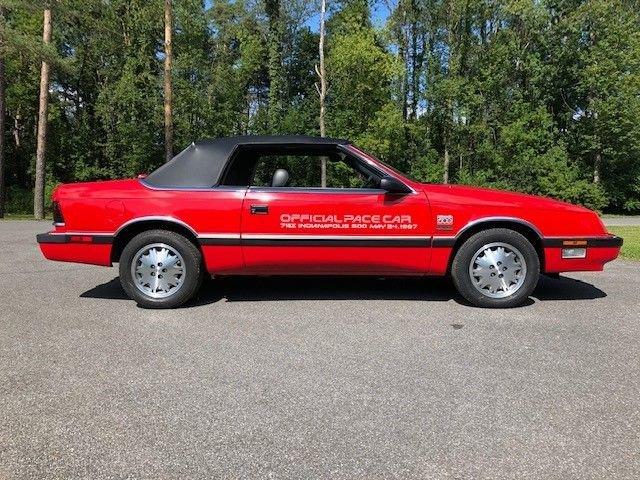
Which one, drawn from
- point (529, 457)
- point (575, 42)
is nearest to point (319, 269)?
point (529, 457)

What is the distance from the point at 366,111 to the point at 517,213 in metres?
24.0

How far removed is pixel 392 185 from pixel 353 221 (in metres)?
0.48

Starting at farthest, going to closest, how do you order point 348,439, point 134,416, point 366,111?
point 366,111 → point 134,416 → point 348,439

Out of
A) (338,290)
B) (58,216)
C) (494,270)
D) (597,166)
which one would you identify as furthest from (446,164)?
(58,216)

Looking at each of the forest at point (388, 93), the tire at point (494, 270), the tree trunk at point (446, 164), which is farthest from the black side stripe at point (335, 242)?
the tree trunk at point (446, 164)

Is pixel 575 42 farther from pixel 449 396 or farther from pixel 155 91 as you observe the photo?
pixel 449 396

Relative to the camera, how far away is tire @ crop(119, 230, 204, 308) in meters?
4.51

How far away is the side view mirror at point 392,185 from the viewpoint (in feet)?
14.4

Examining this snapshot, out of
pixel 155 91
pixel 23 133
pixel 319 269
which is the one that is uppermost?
pixel 155 91

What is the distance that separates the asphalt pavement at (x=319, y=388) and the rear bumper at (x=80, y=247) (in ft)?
1.52

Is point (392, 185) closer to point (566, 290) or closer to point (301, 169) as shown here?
point (301, 169)

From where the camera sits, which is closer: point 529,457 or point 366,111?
point 529,457

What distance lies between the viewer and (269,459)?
2113 mm

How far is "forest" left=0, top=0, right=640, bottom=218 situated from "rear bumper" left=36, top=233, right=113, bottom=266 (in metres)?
21.1
